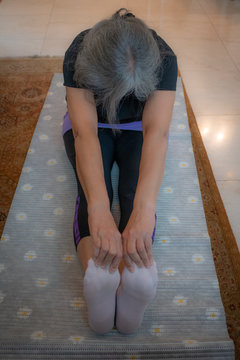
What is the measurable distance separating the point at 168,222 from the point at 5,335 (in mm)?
684

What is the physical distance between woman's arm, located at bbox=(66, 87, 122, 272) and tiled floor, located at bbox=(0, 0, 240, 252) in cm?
63

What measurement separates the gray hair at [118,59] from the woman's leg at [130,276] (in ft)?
0.93

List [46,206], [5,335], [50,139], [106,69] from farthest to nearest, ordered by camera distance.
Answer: [50,139] < [46,206] < [5,335] < [106,69]

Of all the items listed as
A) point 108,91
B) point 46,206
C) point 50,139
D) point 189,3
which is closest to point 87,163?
point 108,91

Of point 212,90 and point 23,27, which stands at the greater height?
point 23,27

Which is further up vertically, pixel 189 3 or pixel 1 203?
pixel 189 3

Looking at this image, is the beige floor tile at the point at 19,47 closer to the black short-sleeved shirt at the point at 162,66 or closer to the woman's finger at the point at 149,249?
the black short-sleeved shirt at the point at 162,66

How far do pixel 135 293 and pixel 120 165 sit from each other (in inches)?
20.5

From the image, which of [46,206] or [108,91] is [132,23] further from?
[46,206]

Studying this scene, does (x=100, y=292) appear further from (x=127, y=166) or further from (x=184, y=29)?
(x=184, y=29)

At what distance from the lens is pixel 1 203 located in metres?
1.27

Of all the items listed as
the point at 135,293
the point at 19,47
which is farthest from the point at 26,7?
the point at 135,293

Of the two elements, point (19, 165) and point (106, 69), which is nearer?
point (106, 69)

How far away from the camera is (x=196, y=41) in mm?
2439
